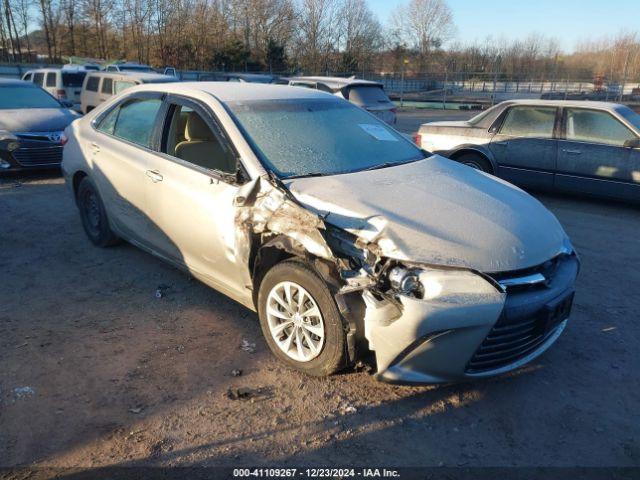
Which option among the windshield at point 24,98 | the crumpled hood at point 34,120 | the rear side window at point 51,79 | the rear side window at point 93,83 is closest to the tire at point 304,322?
the crumpled hood at point 34,120

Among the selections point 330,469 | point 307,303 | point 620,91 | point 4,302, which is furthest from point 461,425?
point 620,91

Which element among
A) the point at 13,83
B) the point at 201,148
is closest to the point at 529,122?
the point at 201,148

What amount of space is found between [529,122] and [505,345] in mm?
5903

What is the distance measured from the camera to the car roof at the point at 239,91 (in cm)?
428

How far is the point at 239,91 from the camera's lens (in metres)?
4.44

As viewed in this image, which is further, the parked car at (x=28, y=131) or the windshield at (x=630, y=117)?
the parked car at (x=28, y=131)

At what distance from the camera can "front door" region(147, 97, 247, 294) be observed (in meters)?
3.64

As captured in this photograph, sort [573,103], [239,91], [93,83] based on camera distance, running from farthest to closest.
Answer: [93,83], [573,103], [239,91]

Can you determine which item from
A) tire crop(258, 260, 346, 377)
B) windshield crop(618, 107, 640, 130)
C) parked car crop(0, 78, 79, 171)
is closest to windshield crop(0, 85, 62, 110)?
parked car crop(0, 78, 79, 171)

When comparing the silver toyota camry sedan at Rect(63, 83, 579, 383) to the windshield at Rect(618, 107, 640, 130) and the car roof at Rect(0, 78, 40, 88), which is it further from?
the car roof at Rect(0, 78, 40, 88)

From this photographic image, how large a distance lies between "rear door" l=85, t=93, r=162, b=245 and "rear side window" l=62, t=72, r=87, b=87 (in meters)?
14.9

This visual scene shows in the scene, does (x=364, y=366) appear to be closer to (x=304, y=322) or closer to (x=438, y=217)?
(x=304, y=322)

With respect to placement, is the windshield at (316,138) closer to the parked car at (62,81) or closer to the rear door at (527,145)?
the rear door at (527,145)

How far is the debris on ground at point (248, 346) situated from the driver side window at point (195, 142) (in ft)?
3.89
